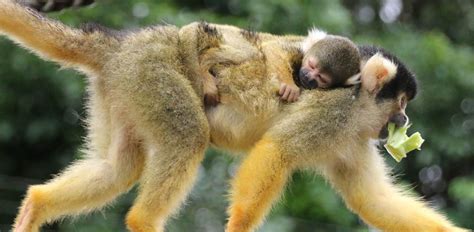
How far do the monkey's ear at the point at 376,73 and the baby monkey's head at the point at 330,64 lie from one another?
0.05m

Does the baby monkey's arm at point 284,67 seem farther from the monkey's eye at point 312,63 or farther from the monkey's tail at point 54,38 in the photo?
the monkey's tail at point 54,38

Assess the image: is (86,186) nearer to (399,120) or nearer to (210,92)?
(210,92)

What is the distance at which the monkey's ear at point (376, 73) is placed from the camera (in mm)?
4875

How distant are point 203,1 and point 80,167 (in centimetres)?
383

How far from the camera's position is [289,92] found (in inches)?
192

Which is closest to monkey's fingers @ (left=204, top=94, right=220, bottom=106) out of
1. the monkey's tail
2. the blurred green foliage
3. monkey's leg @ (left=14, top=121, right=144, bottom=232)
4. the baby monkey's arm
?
the baby monkey's arm

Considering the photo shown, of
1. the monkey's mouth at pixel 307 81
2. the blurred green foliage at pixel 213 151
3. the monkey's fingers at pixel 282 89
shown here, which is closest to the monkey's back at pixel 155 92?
the monkey's fingers at pixel 282 89

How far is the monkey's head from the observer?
193 inches

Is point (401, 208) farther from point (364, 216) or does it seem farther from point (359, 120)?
point (359, 120)

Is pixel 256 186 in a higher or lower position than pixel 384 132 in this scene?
lower

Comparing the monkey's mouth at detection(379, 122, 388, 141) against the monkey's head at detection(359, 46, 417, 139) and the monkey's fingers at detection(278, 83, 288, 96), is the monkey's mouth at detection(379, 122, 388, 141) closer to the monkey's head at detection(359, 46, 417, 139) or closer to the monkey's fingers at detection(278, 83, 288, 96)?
the monkey's head at detection(359, 46, 417, 139)

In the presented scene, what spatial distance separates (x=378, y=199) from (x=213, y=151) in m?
2.60

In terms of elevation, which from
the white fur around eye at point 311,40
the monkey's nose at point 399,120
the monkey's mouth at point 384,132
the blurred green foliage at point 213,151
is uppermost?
the white fur around eye at point 311,40

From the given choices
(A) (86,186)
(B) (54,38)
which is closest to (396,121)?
(A) (86,186)
